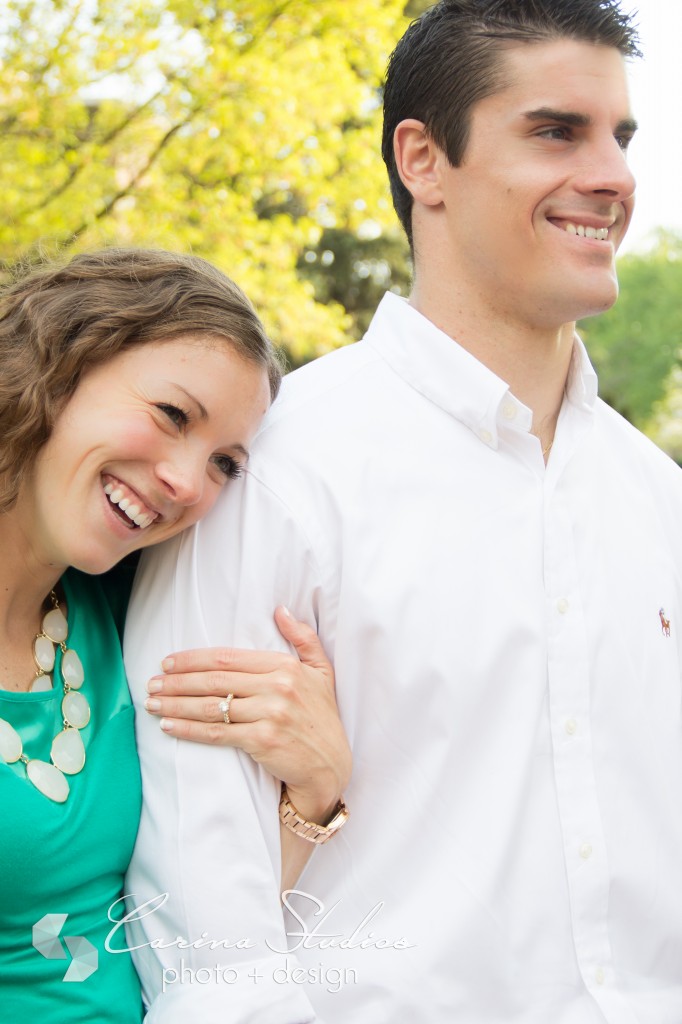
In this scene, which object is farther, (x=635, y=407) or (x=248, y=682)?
(x=635, y=407)

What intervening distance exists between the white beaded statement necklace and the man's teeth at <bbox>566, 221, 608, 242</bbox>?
1387mm

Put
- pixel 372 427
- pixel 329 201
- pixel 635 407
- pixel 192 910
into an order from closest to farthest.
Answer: pixel 192 910 < pixel 372 427 < pixel 329 201 < pixel 635 407

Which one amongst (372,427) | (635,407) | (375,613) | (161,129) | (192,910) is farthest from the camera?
(635,407)

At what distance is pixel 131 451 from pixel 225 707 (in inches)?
20.2

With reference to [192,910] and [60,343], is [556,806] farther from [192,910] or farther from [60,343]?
[60,343]

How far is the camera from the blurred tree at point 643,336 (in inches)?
1757

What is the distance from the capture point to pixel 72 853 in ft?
6.57

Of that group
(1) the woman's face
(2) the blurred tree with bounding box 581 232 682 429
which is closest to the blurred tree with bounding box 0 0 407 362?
(1) the woman's face

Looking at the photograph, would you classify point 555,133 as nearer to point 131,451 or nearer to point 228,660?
point 131,451

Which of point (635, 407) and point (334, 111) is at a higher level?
point (635, 407)

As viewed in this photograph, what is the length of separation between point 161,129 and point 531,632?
15.4 ft

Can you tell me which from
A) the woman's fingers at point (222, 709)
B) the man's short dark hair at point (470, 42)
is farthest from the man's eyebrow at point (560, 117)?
the woman's fingers at point (222, 709)

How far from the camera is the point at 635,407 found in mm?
44969

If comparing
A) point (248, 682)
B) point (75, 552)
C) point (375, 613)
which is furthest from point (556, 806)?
point (75, 552)
